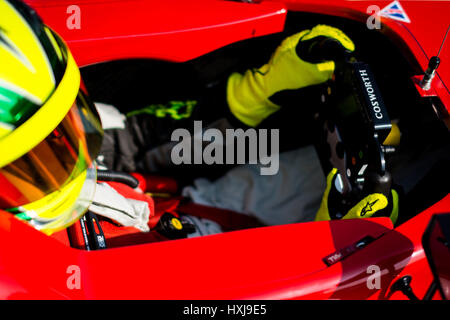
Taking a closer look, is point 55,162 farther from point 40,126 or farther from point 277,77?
→ point 277,77

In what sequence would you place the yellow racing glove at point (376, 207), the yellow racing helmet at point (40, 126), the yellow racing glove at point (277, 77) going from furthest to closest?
the yellow racing glove at point (277, 77)
the yellow racing glove at point (376, 207)
the yellow racing helmet at point (40, 126)

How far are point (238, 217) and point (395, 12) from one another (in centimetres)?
80

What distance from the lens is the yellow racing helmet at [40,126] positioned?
0.76 meters

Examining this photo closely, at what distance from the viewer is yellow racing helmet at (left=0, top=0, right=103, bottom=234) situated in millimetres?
757

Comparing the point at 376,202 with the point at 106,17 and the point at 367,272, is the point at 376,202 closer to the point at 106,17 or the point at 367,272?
the point at 367,272

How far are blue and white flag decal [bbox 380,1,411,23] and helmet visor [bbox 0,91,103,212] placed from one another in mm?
893

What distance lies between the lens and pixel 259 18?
4.17 feet

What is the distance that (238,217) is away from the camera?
139 cm

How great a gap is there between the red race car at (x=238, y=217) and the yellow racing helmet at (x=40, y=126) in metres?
0.08

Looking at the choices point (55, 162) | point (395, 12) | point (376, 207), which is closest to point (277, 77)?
point (395, 12)

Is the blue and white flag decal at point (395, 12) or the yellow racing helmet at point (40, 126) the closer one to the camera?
the yellow racing helmet at point (40, 126)

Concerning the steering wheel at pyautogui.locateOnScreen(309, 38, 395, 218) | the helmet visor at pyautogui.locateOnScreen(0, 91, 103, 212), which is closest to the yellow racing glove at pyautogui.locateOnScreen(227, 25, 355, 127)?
the steering wheel at pyautogui.locateOnScreen(309, 38, 395, 218)

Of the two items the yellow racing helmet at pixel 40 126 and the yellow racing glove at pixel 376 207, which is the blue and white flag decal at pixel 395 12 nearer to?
the yellow racing glove at pixel 376 207

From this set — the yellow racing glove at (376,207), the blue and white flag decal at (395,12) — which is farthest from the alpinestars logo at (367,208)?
the blue and white flag decal at (395,12)
